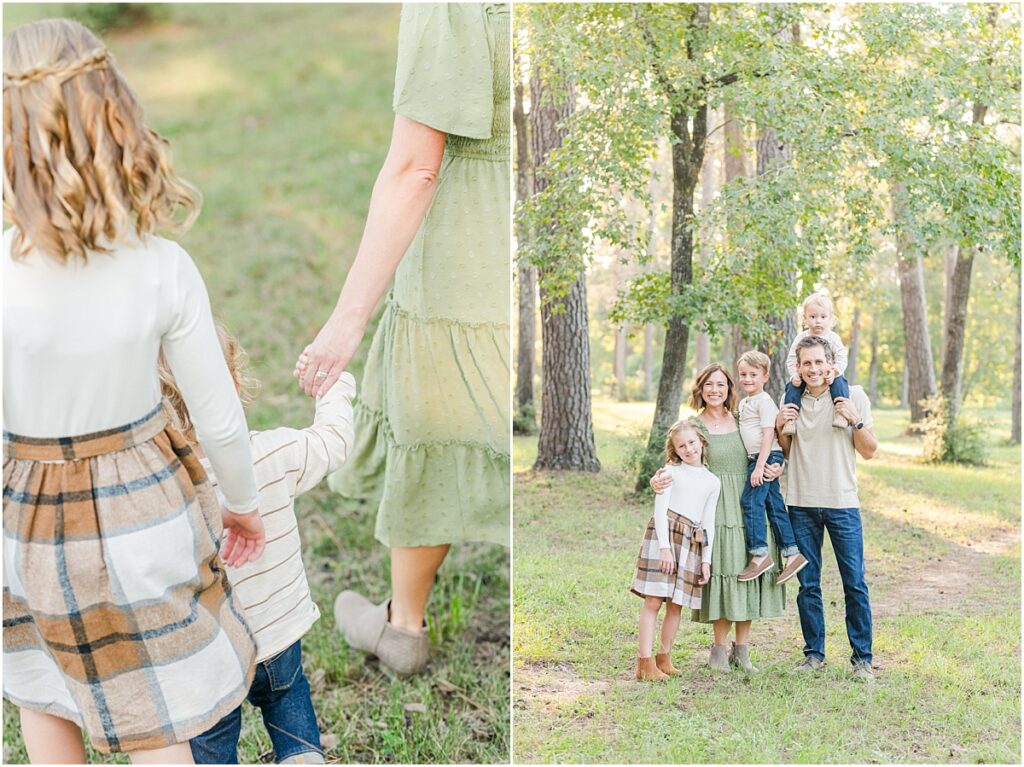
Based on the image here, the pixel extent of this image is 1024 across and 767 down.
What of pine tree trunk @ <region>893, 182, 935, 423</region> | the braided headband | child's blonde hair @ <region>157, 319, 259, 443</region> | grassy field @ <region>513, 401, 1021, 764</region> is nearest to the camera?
the braided headband

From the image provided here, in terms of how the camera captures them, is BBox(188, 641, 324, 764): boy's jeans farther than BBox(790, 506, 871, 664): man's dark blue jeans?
No

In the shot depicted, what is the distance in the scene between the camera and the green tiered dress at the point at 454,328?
209cm

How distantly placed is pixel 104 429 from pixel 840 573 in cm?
167

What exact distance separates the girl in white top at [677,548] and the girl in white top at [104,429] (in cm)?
95

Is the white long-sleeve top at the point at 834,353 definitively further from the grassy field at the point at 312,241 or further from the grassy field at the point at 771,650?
the grassy field at the point at 312,241

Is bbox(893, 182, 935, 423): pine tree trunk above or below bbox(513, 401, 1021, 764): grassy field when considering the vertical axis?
above

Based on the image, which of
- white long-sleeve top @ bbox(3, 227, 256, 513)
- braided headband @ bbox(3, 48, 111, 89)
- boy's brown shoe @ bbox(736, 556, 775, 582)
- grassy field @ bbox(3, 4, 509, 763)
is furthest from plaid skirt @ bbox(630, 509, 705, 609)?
braided headband @ bbox(3, 48, 111, 89)

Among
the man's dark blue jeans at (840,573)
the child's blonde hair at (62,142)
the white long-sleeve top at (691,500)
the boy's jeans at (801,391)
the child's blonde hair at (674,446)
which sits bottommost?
the man's dark blue jeans at (840,573)

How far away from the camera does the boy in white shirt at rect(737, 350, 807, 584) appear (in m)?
2.30

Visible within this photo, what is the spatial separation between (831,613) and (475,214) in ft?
4.11

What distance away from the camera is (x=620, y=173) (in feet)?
8.05

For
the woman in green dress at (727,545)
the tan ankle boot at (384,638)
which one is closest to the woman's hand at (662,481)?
the woman in green dress at (727,545)

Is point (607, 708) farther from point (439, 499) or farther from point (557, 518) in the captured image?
point (439, 499)

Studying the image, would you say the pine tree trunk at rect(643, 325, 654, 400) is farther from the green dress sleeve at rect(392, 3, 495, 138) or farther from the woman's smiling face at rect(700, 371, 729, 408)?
the green dress sleeve at rect(392, 3, 495, 138)
